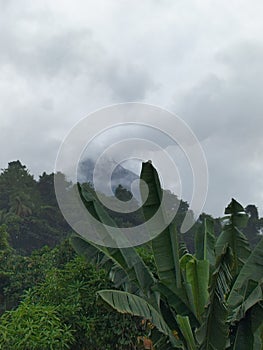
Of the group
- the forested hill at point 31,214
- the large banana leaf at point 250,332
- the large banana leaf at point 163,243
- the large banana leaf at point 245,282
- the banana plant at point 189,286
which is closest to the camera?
the banana plant at point 189,286

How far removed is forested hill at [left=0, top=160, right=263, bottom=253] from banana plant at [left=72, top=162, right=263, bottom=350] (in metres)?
17.4

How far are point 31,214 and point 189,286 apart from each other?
2385 cm

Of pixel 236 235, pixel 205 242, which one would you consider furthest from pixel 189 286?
pixel 205 242

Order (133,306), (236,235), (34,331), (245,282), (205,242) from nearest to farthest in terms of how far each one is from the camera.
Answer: (133,306) < (245,282) < (34,331) < (236,235) < (205,242)

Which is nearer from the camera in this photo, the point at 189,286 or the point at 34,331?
the point at 189,286

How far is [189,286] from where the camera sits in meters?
5.34

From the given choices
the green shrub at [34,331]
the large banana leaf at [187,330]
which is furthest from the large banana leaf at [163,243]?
the green shrub at [34,331]

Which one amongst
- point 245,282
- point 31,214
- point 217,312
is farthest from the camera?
point 31,214

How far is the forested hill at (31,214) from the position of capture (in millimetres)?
27016

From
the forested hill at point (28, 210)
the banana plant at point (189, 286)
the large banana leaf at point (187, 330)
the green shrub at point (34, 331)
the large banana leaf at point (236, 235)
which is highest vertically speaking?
the forested hill at point (28, 210)

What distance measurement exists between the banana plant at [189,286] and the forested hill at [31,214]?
17422 mm

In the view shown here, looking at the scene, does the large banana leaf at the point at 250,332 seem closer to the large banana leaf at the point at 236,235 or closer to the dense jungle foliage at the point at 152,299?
the dense jungle foliage at the point at 152,299

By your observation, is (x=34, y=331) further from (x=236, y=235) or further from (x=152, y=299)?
(x=236, y=235)

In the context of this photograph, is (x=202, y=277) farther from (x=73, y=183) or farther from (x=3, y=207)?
(x=3, y=207)
